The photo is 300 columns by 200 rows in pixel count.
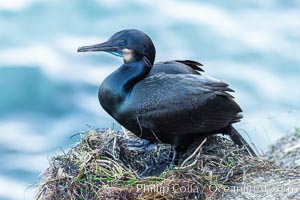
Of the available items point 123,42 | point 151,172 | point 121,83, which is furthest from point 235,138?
point 123,42

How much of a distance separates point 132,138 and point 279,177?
0.92 metres

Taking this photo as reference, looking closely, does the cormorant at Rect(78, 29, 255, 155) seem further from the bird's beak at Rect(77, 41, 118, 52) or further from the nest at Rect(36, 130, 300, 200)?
the nest at Rect(36, 130, 300, 200)

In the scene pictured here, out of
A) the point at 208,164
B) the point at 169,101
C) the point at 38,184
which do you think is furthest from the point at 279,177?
the point at 38,184

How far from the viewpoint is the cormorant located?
5152 millimetres

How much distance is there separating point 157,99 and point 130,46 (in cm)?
32

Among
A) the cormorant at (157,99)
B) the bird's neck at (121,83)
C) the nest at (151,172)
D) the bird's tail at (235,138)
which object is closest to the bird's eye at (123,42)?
the cormorant at (157,99)

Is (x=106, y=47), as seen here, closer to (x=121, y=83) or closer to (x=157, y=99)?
(x=121, y=83)

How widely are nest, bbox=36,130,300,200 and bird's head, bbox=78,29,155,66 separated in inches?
18.9

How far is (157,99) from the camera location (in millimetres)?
5152

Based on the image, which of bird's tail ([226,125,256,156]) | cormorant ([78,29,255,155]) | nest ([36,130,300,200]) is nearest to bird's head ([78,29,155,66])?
cormorant ([78,29,255,155])

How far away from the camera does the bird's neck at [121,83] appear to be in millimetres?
5219

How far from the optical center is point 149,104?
5148mm

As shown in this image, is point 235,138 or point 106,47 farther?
point 235,138

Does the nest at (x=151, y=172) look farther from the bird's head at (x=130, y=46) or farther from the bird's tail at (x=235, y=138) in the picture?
the bird's head at (x=130, y=46)
